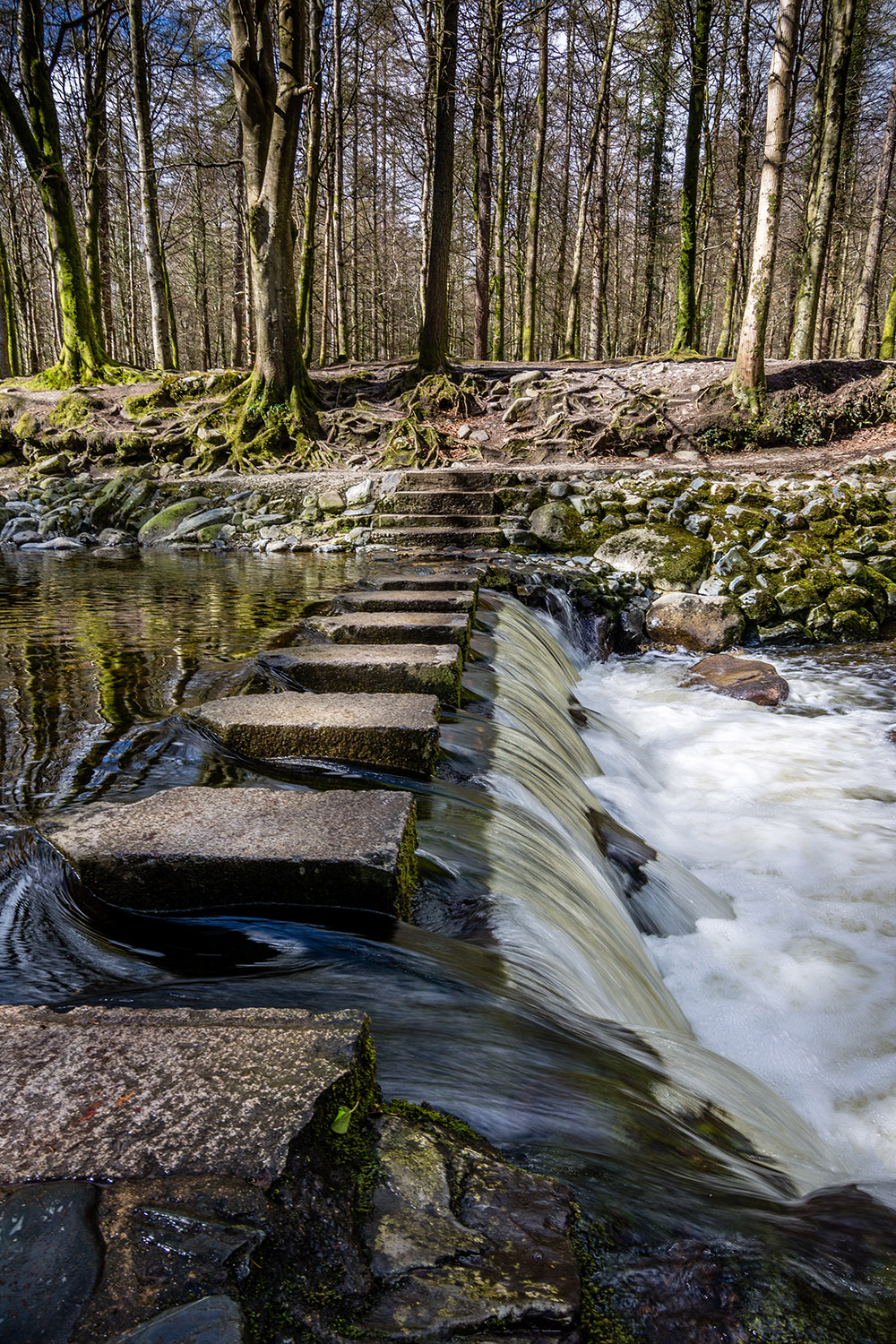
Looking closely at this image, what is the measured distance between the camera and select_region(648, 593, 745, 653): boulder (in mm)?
7348

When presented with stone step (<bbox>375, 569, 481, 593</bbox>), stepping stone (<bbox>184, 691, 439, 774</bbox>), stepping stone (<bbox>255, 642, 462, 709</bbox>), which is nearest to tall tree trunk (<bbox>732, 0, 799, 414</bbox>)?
stone step (<bbox>375, 569, 481, 593</bbox>)

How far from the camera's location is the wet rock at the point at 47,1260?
2.40ft

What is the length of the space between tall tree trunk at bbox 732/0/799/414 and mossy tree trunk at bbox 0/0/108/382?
11406 millimetres

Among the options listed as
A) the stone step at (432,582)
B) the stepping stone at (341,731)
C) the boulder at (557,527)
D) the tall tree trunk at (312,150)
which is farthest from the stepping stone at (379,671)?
the tall tree trunk at (312,150)

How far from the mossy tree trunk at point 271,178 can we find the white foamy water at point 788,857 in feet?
24.9

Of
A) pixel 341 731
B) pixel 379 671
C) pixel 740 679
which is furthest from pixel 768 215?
pixel 341 731

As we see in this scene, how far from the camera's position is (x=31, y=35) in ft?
45.4

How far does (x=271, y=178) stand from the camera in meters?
10.8

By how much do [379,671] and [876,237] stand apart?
16.7 m

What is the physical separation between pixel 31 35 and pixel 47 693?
638 inches

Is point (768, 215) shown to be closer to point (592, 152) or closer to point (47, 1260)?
point (592, 152)

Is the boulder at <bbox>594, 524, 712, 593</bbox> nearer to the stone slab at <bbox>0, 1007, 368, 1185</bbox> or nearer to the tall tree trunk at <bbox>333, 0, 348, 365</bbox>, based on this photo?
the stone slab at <bbox>0, 1007, 368, 1185</bbox>

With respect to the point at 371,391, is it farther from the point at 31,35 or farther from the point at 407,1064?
the point at 407,1064

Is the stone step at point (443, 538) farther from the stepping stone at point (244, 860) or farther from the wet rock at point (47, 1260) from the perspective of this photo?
the wet rock at point (47, 1260)
